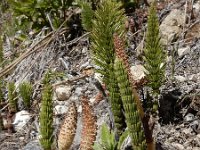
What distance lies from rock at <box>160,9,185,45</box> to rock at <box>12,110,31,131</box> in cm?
128

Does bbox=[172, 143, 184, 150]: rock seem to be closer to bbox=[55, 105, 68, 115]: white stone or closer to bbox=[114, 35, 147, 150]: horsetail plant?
bbox=[55, 105, 68, 115]: white stone

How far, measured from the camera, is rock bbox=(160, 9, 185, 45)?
11.9ft

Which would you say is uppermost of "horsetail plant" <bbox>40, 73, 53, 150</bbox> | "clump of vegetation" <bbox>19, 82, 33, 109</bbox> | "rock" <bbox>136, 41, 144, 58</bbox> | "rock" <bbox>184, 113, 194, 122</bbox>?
"rock" <bbox>136, 41, 144, 58</bbox>

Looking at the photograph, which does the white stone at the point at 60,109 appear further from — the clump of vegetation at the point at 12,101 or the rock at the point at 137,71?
the rock at the point at 137,71

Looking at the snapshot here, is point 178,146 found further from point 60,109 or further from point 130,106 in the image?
point 130,106

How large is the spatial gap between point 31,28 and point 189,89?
7.82 ft

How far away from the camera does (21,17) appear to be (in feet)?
15.8

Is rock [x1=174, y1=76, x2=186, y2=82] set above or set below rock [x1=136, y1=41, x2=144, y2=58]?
below

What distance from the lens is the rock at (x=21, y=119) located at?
3294 millimetres

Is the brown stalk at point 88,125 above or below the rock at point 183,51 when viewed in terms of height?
below

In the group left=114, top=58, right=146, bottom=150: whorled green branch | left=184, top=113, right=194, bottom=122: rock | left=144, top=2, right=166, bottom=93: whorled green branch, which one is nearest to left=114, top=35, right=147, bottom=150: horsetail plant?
left=114, top=58, right=146, bottom=150: whorled green branch

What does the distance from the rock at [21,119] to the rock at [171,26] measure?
1.28 m

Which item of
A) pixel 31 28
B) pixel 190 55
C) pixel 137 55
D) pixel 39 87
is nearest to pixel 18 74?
pixel 39 87

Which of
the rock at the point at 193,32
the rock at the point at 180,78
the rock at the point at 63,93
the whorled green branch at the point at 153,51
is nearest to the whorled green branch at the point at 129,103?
the whorled green branch at the point at 153,51
